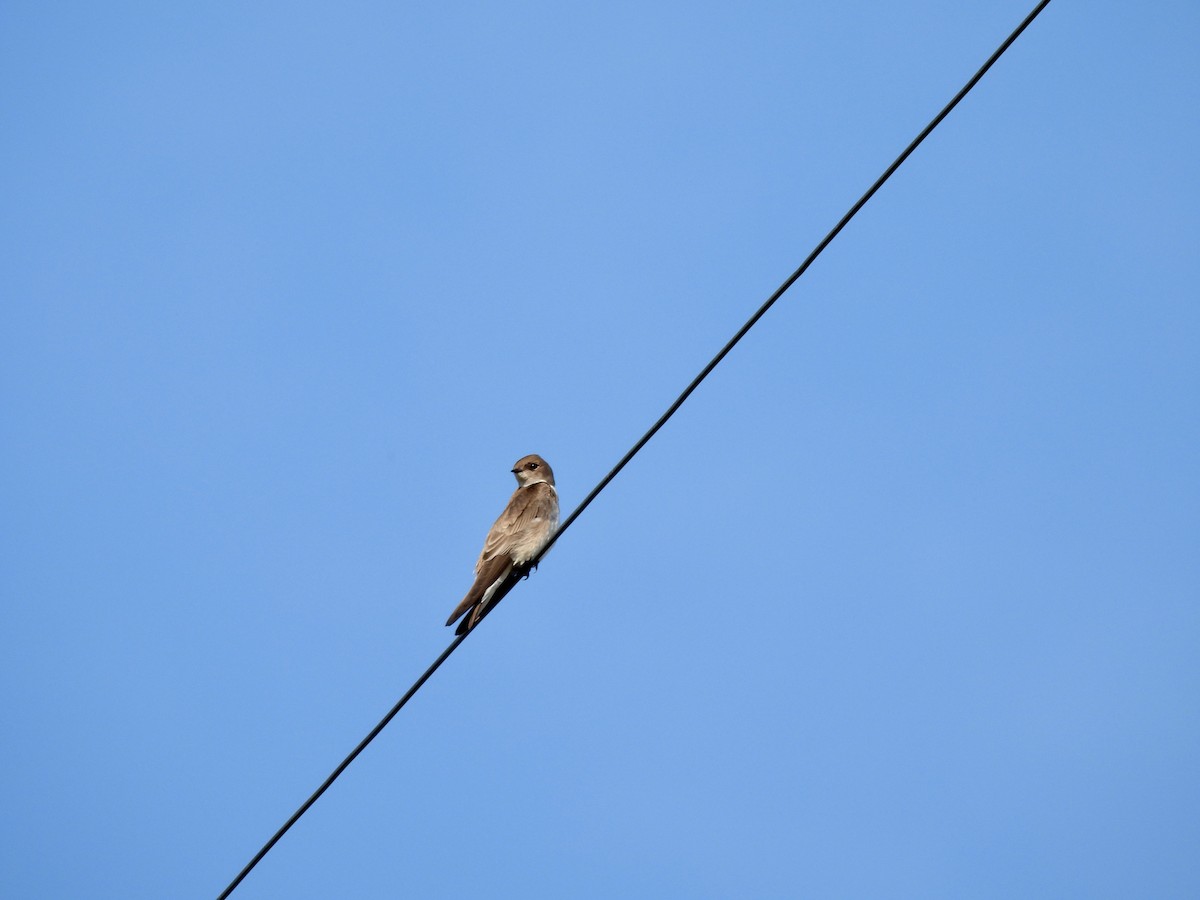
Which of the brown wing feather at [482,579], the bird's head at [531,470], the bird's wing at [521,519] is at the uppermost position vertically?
the bird's head at [531,470]

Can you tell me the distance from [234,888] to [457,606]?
376cm

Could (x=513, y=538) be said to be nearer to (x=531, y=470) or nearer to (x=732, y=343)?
(x=531, y=470)

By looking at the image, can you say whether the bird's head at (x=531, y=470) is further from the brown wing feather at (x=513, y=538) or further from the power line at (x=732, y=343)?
the power line at (x=732, y=343)

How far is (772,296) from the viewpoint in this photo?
5605 mm

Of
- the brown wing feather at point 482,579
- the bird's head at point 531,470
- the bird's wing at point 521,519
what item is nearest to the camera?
the brown wing feather at point 482,579

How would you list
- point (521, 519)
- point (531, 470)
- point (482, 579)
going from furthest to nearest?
point (531, 470) < point (521, 519) < point (482, 579)

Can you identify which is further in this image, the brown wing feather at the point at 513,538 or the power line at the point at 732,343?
the brown wing feather at the point at 513,538

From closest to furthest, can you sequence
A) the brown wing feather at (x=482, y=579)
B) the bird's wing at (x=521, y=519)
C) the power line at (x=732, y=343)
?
the power line at (x=732, y=343) < the brown wing feather at (x=482, y=579) < the bird's wing at (x=521, y=519)

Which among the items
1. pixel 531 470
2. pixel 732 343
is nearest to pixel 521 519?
pixel 531 470

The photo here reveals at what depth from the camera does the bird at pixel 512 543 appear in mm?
9305

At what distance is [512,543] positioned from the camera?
9.97m

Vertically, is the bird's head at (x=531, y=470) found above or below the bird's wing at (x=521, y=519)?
above

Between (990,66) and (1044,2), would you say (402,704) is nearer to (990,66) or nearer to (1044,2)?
(990,66)

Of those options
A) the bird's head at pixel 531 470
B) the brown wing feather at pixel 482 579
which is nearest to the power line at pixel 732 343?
the brown wing feather at pixel 482 579
